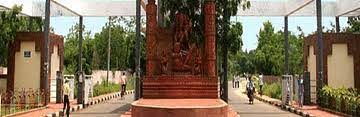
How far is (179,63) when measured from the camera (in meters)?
15.5

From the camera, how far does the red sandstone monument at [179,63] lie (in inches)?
585

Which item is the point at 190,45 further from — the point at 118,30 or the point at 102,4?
the point at 118,30

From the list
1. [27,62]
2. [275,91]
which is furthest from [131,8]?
[275,91]

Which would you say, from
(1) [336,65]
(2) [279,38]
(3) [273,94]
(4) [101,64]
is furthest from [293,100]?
(4) [101,64]

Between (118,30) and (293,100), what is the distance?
28.3 metres

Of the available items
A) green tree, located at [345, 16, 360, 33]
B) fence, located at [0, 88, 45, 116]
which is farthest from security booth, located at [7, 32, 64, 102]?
green tree, located at [345, 16, 360, 33]

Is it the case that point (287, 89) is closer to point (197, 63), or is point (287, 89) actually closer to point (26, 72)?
point (197, 63)

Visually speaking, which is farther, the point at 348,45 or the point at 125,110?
the point at 348,45

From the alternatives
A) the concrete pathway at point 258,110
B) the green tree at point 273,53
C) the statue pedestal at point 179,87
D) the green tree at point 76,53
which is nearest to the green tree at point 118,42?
the green tree at point 76,53

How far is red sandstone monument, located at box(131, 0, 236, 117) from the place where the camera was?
14.9 metres

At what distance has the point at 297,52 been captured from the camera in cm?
5253

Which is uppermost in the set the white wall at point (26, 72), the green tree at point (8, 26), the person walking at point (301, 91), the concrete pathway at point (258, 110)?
the green tree at point (8, 26)

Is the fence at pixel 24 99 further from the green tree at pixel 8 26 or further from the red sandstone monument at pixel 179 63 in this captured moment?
the red sandstone monument at pixel 179 63

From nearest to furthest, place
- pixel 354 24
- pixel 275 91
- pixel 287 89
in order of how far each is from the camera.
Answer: pixel 287 89, pixel 275 91, pixel 354 24
